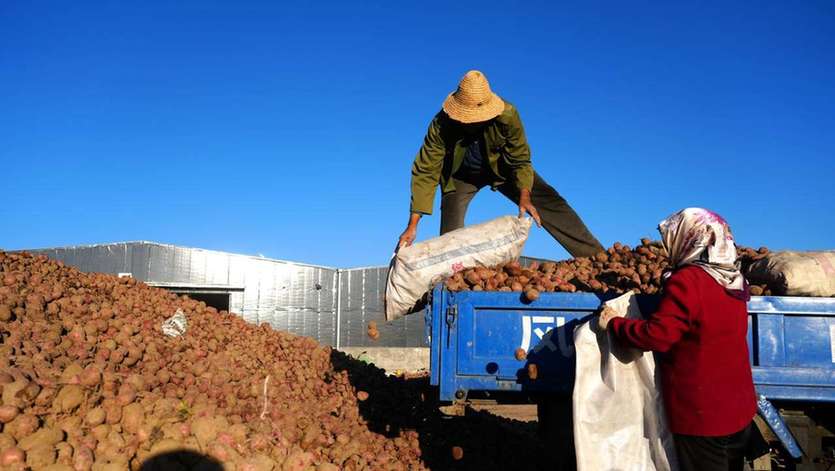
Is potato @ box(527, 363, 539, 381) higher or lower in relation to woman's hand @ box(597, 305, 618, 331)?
lower

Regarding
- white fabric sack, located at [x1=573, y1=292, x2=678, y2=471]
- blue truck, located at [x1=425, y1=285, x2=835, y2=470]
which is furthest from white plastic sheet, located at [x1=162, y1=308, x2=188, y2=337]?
white fabric sack, located at [x1=573, y1=292, x2=678, y2=471]

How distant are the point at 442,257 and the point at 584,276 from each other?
1.01 metres

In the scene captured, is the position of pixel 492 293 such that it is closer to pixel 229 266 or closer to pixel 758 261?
pixel 758 261

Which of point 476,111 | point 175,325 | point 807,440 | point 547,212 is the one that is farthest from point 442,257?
point 175,325

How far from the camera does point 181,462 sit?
3.60m

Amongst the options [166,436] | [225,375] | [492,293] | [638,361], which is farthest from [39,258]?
[638,361]

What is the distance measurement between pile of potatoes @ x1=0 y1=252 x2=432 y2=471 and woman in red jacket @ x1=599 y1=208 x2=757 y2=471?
2.25 m

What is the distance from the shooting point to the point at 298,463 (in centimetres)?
398

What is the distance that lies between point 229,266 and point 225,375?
58.0ft

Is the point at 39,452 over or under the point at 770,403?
under

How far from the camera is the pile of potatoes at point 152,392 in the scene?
3447 millimetres

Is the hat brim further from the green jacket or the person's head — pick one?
the person's head

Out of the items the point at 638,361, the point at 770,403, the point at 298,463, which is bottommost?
the point at 298,463

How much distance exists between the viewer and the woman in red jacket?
2982 mm
